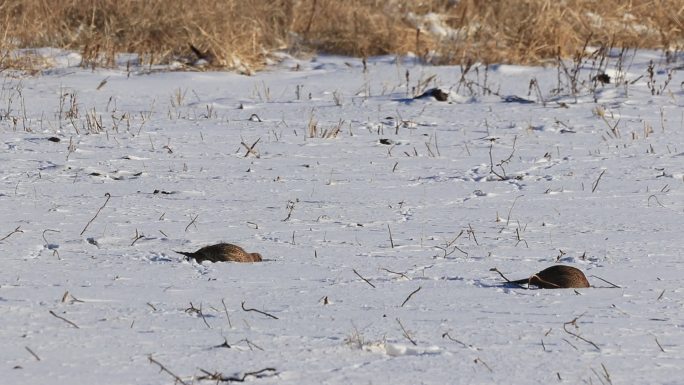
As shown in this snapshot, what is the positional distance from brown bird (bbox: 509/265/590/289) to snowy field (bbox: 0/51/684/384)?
0.13 feet

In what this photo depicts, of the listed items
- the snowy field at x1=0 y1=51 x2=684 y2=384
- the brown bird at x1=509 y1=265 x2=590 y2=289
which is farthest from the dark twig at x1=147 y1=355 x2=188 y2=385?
the brown bird at x1=509 y1=265 x2=590 y2=289

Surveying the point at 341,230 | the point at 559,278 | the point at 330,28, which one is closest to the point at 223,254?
the point at 341,230

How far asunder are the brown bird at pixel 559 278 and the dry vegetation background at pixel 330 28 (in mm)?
5540

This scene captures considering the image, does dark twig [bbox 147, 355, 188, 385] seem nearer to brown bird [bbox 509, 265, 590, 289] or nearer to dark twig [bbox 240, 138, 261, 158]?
brown bird [bbox 509, 265, 590, 289]

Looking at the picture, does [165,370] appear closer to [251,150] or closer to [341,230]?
[341,230]

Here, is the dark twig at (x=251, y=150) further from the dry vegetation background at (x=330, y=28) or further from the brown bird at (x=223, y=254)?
the dry vegetation background at (x=330, y=28)

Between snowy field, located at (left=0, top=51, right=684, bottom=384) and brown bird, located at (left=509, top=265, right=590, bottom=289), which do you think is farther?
brown bird, located at (left=509, top=265, right=590, bottom=289)

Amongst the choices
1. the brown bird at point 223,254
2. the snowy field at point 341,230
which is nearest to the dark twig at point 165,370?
the snowy field at point 341,230

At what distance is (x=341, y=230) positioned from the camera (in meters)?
4.11

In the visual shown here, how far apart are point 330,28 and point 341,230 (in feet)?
19.9

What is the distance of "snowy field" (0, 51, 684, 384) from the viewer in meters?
2.63

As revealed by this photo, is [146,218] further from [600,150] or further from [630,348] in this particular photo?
[600,150]

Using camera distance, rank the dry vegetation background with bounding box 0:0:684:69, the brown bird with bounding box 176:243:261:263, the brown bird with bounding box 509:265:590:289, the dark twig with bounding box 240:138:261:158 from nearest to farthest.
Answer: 1. the brown bird with bounding box 509:265:590:289
2. the brown bird with bounding box 176:243:261:263
3. the dark twig with bounding box 240:138:261:158
4. the dry vegetation background with bounding box 0:0:684:69

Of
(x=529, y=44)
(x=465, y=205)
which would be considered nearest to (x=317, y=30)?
(x=529, y=44)
